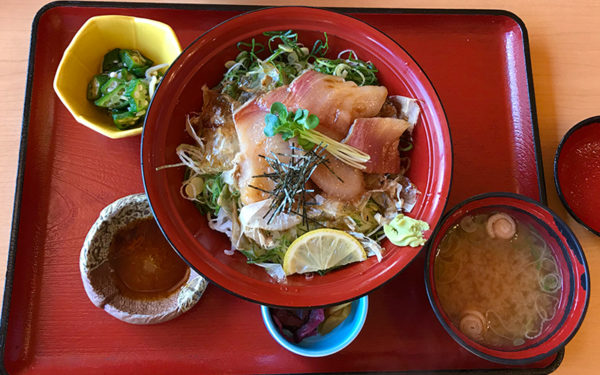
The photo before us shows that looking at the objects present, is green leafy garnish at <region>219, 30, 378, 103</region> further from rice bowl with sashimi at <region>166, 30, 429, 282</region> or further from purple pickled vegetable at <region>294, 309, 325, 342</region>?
purple pickled vegetable at <region>294, 309, 325, 342</region>

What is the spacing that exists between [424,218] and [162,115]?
3.64 ft

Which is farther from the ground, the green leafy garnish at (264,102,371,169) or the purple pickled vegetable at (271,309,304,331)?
the green leafy garnish at (264,102,371,169)

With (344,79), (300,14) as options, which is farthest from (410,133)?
(300,14)

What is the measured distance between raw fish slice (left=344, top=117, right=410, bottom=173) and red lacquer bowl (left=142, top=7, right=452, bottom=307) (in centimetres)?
12

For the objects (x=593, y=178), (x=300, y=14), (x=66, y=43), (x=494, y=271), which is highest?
→ (x=300, y=14)

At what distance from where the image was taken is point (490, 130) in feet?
7.00

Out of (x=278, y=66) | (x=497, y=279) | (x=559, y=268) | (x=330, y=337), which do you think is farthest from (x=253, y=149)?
(x=559, y=268)

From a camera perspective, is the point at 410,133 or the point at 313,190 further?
the point at 410,133

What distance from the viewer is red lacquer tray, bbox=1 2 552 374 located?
1834 mm

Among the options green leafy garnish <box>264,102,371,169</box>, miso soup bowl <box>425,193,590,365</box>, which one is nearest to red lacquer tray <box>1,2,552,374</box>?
miso soup bowl <box>425,193,590,365</box>

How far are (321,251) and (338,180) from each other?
0.29 m

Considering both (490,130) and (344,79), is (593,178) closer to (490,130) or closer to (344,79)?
(490,130)

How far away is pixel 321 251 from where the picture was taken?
1.63 metres

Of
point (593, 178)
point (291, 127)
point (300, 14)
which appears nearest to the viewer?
point (291, 127)
